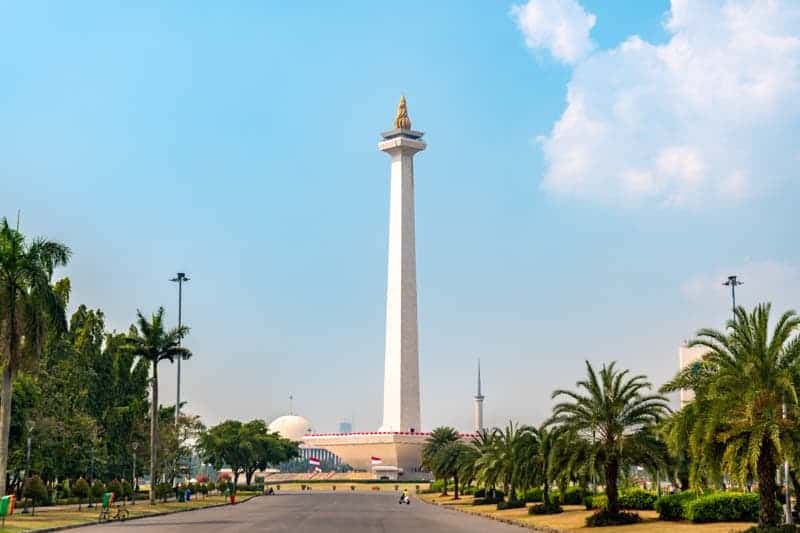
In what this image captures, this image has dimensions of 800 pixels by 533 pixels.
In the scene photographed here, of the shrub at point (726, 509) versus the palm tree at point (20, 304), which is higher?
the palm tree at point (20, 304)

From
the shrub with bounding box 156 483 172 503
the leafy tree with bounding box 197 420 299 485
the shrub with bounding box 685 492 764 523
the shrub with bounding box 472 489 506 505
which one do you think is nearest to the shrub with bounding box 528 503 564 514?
the shrub with bounding box 685 492 764 523

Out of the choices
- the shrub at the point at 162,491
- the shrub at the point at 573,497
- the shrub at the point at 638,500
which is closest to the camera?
the shrub at the point at 638,500

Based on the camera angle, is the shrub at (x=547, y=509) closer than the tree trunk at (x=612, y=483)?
No

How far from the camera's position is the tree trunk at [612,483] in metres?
40.7

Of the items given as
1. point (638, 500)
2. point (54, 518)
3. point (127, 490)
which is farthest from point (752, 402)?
point (127, 490)

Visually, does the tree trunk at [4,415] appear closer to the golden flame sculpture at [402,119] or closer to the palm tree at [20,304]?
the palm tree at [20,304]

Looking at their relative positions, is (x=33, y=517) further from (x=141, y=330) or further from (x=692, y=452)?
(x=692, y=452)

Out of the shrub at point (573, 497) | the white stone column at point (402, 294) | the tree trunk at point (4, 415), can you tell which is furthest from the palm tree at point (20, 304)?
the white stone column at point (402, 294)

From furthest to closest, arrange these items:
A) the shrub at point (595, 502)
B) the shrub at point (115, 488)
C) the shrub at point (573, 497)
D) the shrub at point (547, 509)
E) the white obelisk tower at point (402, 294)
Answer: the white obelisk tower at point (402, 294), the shrub at point (115, 488), the shrub at point (573, 497), the shrub at point (547, 509), the shrub at point (595, 502)

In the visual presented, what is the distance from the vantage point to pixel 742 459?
28.0 m

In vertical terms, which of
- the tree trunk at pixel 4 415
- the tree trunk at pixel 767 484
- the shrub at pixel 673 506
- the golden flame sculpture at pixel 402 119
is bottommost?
the shrub at pixel 673 506

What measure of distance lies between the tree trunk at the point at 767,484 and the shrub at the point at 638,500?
19010 mm

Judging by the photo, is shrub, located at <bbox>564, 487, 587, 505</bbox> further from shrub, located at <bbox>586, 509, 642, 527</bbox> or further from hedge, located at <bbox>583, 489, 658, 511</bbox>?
shrub, located at <bbox>586, 509, 642, 527</bbox>

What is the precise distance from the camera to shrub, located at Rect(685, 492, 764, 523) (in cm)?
3719
